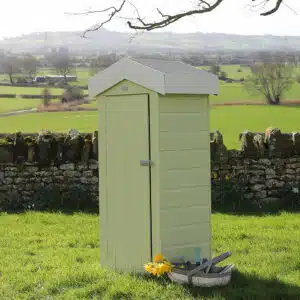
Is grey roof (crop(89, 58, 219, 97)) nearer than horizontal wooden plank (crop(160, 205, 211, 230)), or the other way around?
grey roof (crop(89, 58, 219, 97))

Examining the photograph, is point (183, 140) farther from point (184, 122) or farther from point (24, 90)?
A: point (24, 90)

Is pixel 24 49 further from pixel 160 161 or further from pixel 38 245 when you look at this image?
pixel 160 161

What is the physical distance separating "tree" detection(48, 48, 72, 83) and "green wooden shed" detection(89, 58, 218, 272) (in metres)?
10.3

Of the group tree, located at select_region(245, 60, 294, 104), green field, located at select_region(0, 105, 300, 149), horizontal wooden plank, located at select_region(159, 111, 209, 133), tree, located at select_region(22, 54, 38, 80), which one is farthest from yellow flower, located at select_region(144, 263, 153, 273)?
tree, located at select_region(245, 60, 294, 104)

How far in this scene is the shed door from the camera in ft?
19.9

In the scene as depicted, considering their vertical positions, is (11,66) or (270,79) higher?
(11,66)

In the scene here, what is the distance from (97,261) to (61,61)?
10892 mm

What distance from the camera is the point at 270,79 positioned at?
65.8 ft

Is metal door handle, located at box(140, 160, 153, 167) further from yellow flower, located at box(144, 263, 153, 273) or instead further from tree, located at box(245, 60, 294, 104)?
tree, located at box(245, 60, 294, 104)

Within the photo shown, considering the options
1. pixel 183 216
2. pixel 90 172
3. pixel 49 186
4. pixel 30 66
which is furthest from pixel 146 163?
pixel 30 66

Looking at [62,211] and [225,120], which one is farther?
[225,120]

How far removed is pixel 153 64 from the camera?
6277 mm

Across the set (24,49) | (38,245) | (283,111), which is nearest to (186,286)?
(38,245)

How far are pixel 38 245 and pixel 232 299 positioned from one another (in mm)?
3751
